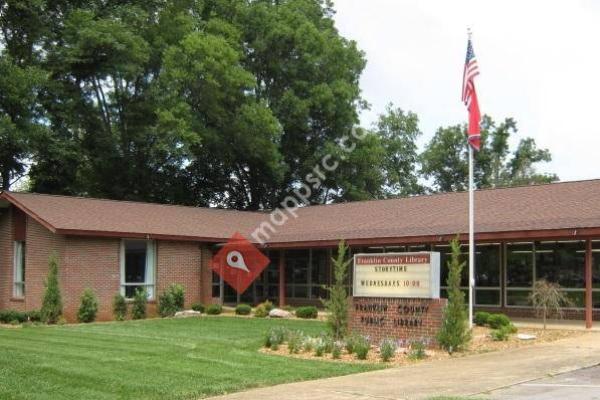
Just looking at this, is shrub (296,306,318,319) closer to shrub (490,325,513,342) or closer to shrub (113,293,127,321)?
shrub (113,293,127,321)

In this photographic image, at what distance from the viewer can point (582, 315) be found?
2267 cm

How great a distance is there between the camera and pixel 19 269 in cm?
2614

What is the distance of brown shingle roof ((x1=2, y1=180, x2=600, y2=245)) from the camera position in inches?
877

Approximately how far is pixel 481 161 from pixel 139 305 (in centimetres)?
3934

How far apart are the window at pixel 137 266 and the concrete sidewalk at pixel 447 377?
14967 millimetres

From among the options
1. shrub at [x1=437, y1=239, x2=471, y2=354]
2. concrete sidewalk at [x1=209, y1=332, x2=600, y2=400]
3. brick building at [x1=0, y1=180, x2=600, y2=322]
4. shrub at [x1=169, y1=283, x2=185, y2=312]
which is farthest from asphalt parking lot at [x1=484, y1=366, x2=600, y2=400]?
shrub at [x1=169, y1=283, x2=185, y2=312]

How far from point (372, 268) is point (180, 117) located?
965 inches

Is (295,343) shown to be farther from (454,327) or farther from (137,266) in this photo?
(137,266)

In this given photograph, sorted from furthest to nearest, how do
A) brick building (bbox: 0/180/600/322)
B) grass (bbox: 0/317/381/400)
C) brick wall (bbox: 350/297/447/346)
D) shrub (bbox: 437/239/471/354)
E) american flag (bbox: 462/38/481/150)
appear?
brick building (bbox: 0/180/600/322), american flag (bbox: 462/38/481/150), brick wall (bbox: 350/297/447/346), shrub (bbox: 437/239/471/354), grass (bbox: 0/317/381/400)

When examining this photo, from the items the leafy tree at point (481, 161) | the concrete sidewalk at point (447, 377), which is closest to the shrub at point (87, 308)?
the concrete sidewalk at point (447, 377)

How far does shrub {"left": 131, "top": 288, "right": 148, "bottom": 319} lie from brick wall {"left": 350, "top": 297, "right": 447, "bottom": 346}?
34.1 feet

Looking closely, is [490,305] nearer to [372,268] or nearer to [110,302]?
[372,268]

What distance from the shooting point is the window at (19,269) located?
85.0 ft

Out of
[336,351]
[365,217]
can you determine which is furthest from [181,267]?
[336,351]
